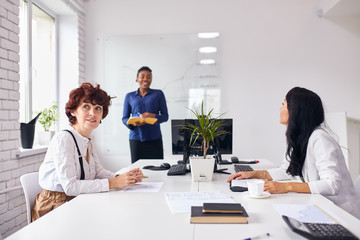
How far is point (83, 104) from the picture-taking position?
71.8 inches

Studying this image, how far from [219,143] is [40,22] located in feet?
8.70

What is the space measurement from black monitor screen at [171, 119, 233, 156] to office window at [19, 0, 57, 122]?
177 cm

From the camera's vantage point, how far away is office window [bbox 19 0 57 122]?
330cm

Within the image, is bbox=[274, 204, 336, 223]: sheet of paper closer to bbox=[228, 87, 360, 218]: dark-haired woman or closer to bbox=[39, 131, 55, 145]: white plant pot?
bbox=[228, 87, 360, 218]: dark-haired woman

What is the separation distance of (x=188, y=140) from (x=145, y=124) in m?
1.10

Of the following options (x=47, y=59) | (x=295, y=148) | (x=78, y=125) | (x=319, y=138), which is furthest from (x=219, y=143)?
(x=47, y=59)

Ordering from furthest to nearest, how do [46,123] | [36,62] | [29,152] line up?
[36,62] → [46,123] → [29,152]

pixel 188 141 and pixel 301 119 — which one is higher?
pixel 301 119

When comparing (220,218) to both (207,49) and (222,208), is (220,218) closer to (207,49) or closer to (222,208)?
(222,208)

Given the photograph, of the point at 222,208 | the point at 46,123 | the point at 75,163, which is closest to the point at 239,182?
the point at 222,208

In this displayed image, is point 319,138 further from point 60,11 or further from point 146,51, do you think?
point 60,11

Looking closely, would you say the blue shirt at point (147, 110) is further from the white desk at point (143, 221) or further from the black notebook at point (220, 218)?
the black notebook at point (220, 218)

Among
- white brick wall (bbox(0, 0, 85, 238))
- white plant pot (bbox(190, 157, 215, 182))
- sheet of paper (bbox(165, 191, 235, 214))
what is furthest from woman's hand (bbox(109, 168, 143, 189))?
white brick wall (bbox(0, 0, 85, 238))

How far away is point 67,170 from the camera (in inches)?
62.0
